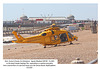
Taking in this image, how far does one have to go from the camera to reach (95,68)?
7426mm

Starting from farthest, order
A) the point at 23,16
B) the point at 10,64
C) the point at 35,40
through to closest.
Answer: the point at 23,16 < the point at 35,40 < the point at 10,64

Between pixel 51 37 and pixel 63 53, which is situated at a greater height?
pixel 51 37

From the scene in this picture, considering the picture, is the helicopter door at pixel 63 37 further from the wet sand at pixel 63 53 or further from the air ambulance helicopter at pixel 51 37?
the wet sand at pixel 63 53

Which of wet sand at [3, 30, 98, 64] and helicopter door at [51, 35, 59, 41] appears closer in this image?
wet sand at [3, 30, 98, 64]

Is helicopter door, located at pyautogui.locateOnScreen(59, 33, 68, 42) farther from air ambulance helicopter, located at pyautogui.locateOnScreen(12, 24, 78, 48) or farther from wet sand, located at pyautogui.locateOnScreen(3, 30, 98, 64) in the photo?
wet sand, located at pyautogui.locateOnScreen(3, 30, 98, 64)

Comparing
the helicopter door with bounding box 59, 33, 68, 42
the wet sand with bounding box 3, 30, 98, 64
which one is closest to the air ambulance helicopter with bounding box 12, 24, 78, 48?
the helicopter door with bounding box 59, 33, 68, 42

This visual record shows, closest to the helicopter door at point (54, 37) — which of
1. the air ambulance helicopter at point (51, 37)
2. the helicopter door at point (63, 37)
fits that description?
the air ambulance helicopter at point (51, 37)

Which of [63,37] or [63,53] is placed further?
[63,37]

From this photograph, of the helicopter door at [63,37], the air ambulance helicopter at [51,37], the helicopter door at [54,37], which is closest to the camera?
the air ambulance helicopter at [51,37]

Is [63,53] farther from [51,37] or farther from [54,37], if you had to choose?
[54,37]

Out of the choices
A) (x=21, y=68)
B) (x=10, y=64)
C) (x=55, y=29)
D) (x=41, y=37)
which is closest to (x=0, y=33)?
(x=10, y=64)

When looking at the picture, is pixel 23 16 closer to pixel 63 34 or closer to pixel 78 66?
pixel 63 34

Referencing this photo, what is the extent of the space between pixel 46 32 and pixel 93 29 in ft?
74.7

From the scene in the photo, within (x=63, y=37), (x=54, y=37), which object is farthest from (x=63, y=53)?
(x=63, y=37)
